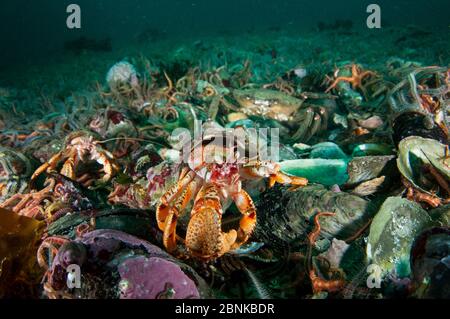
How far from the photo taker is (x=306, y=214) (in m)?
2.40

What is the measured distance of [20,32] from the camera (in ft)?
257

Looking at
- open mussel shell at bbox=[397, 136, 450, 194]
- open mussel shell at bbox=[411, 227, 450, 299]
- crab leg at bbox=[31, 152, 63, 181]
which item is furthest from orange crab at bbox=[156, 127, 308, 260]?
crab leg at bbox=[31, 152, 63, 181]

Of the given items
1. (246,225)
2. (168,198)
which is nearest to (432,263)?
(246,225)

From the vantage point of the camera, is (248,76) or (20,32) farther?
(20,32)

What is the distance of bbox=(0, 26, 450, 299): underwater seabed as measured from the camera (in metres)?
1.67

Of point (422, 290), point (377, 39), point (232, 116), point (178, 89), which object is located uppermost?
point (377, 39)

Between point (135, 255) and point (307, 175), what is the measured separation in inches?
82.1

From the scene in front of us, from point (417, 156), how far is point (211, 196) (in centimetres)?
188

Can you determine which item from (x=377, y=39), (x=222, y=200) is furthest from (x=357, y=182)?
(x=377, y=39)

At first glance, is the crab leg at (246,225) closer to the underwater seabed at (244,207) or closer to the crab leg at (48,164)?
the underwater seabed at (244,207)

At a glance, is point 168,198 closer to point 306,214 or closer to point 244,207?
point 244,207

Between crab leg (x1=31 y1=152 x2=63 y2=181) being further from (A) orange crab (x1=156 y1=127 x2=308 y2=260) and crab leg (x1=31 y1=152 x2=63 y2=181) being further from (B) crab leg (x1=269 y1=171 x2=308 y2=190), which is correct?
(B) crab leg (x1=269 y1=171 x2=308 y2=190)

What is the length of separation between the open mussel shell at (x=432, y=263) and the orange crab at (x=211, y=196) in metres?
1.06
